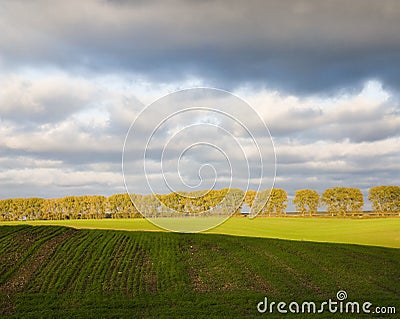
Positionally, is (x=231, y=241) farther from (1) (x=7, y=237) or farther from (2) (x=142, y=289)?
(1) (x=7, y=237)

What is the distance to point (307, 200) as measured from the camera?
3720 inches

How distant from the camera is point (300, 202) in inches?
3733

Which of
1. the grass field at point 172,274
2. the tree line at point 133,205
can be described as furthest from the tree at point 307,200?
the grass field at point 172,274

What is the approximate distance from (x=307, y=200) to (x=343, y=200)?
731 cm

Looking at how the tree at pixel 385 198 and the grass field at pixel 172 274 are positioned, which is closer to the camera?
the grass field at pixel 172 274

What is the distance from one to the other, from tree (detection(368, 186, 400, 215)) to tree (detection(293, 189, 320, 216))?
11.4 metres

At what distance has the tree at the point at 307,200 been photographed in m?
94.3

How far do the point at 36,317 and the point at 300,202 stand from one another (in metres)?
80.9

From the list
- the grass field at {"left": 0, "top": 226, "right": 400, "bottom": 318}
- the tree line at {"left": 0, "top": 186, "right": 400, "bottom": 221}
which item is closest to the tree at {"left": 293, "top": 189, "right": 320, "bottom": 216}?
the tree line at {"left": 0, "top": 186, "right": 400, "bottom": 221}

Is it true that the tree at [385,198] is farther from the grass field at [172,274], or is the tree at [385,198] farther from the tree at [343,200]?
the grass field at [172,274]

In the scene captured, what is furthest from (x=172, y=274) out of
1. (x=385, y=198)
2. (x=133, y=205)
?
(x=385, y=198)

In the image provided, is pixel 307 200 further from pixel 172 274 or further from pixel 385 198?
pixel 172 274

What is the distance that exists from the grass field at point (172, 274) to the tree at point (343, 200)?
56.8 m

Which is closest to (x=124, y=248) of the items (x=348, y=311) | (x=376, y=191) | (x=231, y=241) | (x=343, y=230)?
(x=231, y=241)
